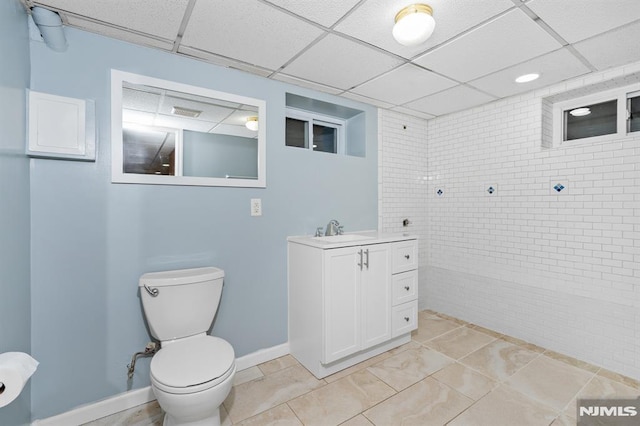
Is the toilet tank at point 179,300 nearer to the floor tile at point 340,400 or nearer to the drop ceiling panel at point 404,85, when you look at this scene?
the floor tile at point 340,400

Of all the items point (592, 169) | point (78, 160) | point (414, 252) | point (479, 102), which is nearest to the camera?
point (78, 160)

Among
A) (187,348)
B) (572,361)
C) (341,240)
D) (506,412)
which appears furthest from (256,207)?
(572,361)

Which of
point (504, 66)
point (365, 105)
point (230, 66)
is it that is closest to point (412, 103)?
point (365, 105)

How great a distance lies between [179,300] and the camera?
1809 mm

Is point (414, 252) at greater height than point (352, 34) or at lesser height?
lesser

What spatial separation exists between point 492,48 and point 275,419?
8.87ft

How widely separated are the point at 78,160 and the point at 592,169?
3.64 m

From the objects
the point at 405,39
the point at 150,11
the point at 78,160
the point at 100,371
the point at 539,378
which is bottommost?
the point at 539,378

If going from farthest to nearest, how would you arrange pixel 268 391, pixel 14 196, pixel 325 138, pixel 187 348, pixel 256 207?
1. pixel 325 138
2. pixel 256 207
3. pixel 268 391
4. pixel 187 348
5. pixel 14 196

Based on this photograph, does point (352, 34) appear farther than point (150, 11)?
Yes

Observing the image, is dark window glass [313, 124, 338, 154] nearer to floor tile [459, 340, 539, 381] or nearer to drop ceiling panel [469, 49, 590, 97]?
drop ceiling panel [469, 49, 590, 97]

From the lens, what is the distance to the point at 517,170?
9.05ft

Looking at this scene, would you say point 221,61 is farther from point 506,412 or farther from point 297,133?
point 506,412

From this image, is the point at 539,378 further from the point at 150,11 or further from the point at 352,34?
the point at 150,11
